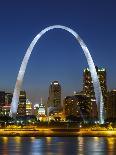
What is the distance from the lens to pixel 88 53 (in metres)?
130

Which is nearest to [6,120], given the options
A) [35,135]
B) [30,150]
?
[35,135]

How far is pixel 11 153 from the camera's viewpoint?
8025cm

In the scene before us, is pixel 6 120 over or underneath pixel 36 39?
underneath

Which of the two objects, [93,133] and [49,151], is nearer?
[49,151]

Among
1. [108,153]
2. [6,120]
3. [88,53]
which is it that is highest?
[88,53]

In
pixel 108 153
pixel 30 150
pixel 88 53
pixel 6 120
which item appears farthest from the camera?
pixel 6 120

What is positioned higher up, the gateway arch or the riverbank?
the gateway arch

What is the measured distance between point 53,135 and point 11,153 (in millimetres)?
55662

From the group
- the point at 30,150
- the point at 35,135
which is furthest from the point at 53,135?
the point at 30,150

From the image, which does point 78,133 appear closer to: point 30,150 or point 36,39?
point 36,39

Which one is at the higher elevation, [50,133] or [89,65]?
[89,65]

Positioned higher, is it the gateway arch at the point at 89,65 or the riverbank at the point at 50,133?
the gateway arch at the point at 89,65

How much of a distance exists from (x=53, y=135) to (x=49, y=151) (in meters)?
51.9

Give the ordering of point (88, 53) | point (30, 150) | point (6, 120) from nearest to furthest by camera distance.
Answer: point (30, 150) < point (88, 53) < point (6, 120)
